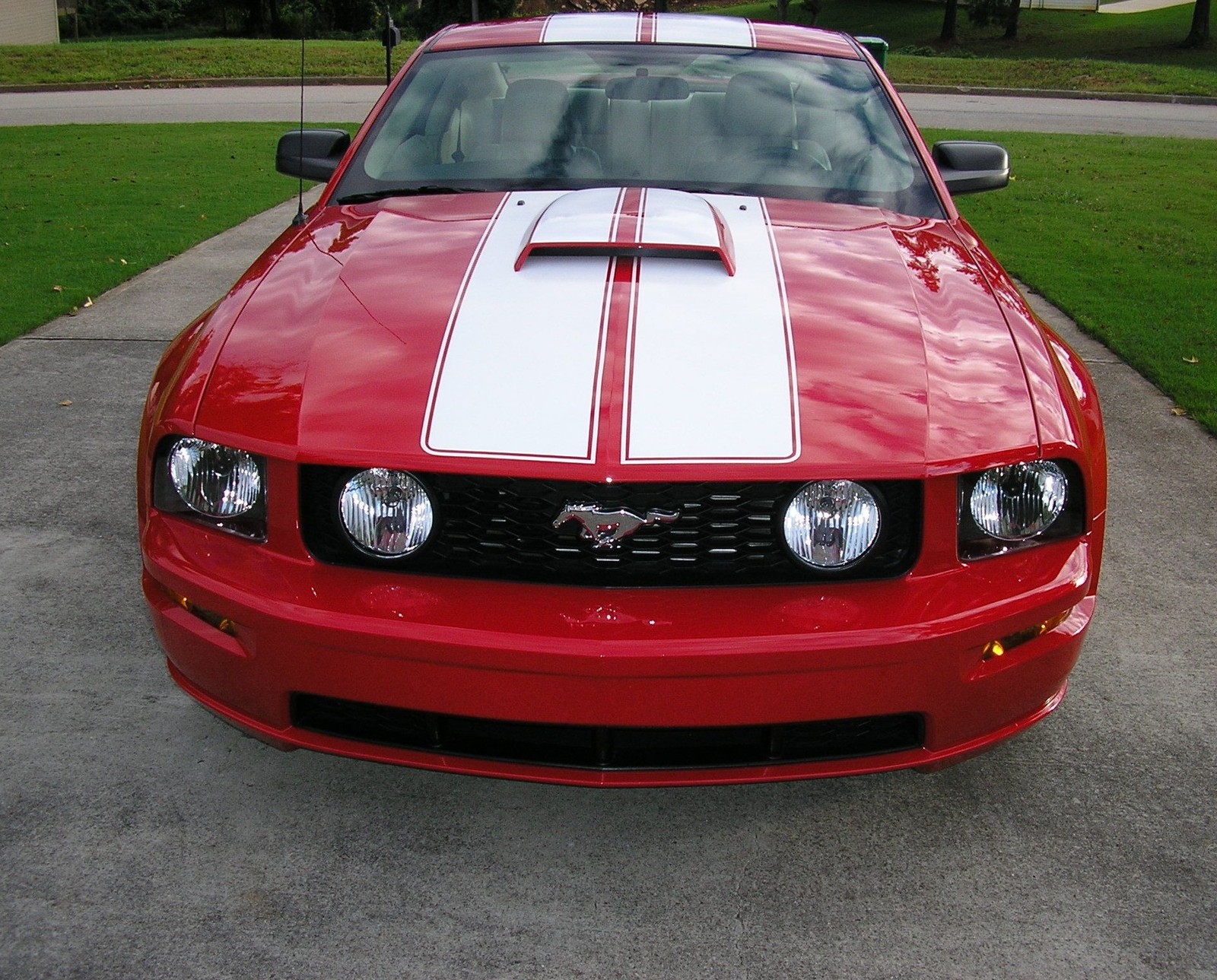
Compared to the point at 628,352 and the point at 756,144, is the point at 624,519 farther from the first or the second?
the point at 756,144

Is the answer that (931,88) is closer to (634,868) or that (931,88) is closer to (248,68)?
(248,68)

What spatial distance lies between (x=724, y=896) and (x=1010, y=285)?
1.47 m

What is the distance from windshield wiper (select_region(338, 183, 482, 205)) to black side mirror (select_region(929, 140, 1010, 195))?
Answer: 4.58 feet

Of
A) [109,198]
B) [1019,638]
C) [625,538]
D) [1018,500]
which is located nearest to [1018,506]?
[1018,500]

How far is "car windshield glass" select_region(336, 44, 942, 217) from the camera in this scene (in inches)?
125

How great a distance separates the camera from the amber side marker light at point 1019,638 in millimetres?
2100

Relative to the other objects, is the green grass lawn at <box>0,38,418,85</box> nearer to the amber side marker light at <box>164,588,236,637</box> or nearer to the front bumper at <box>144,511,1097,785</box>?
the amber side marker light at <box>164,588,236,637</box>

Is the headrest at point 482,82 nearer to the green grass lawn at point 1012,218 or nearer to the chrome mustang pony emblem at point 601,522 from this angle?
the chrome mustang pony emblem at point 601,522

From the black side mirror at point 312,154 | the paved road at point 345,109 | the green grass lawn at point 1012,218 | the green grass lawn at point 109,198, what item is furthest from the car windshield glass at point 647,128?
the paved road at point 345,109

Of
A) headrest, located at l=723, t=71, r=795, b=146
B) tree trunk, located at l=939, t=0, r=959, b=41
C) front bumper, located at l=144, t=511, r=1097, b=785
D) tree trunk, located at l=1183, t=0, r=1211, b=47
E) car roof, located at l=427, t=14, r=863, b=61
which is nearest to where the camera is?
front bumper, located at l=144, t=511, r=1097, b=785

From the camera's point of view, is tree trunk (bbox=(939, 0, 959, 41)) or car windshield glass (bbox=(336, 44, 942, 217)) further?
tree trunk (bbox=(939, 0, 959, 41))

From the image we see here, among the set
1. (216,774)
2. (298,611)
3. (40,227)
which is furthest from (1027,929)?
(40,227)

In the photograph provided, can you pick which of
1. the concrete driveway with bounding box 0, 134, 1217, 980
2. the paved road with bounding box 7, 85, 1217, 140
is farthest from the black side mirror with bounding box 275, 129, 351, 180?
the paved road with bounding box 7, 85, 1217, 140

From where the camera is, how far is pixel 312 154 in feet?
11.8
